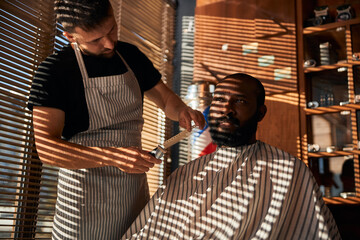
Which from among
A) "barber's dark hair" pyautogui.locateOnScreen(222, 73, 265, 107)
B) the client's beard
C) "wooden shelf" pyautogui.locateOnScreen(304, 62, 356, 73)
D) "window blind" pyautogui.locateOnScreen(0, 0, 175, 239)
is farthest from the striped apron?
"wooden shelf" pyautogui.locateOnScreen(304, 62, 356, 73)

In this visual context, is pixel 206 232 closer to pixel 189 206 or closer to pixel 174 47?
pixel 189 206

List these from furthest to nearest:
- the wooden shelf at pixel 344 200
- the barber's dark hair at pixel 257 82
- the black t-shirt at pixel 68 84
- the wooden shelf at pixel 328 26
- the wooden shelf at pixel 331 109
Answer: the wooden shelf at pixel 328 26 < the wooden shelf at pixel 331 109 < the wooden shelf at pixel 344 200 < the barber's dark hair at pixel 257 82 < the black t-shirt at pixel 68 84

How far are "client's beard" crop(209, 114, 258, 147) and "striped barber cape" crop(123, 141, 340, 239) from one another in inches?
1.8

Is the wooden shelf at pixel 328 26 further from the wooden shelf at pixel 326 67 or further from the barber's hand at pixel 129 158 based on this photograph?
the barber's hand at pixel 129 158

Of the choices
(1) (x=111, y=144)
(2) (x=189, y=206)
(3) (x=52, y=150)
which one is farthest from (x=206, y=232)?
(3) (x=52, y=150)

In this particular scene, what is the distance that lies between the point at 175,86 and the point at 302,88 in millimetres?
1181

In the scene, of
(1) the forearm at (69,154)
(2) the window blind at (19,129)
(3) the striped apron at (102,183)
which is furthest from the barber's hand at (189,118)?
(2) the window blind at (19,129)

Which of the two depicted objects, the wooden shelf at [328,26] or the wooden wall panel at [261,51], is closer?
the wooden shelf at [328,26]

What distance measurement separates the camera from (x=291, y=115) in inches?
114

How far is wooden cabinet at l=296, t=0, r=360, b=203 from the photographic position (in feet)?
8.87

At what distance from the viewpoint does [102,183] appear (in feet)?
4.54

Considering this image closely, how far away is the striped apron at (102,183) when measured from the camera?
4.47 ft

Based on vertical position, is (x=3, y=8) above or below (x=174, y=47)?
below

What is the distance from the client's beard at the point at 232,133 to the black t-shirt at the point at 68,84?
0.44 meters
